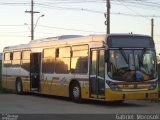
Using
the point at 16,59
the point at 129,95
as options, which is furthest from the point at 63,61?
the point at 16,59

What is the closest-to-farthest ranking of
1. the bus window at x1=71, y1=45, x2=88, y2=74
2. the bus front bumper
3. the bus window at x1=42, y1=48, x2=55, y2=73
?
1. the bus front bumper
2. the bus window at x1=71, y1=45, x2=88, y2=74
3. the bus window at x1=42, y1=48, x2=55, y2=73

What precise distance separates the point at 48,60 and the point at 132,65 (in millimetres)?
6360

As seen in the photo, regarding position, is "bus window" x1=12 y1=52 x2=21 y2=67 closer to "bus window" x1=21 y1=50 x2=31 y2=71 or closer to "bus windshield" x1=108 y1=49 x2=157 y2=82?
"bus window" x1=21 y1=50 x2=31 y2=71

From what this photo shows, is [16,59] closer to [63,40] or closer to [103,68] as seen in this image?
[63,40]

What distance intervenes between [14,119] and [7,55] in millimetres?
17418

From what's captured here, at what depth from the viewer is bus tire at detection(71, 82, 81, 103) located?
23.8 m

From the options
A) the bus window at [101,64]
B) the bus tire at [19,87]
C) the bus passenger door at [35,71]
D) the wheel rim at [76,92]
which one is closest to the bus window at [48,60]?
the bus passenger door at [35,71]

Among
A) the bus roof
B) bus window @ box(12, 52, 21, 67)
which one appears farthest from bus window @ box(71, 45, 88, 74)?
bus window @ box(12, 52, 21, 67)

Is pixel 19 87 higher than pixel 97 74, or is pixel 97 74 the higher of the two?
pixel 97 74

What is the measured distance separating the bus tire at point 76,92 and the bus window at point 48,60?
8.82 ft

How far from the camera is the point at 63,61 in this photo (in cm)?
2559

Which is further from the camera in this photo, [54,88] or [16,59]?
[16,59]

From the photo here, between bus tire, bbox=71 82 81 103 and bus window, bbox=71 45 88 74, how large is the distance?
0.64 m

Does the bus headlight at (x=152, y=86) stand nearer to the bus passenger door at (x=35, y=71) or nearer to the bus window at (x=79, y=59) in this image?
the bus window at (x=79, y=59)
